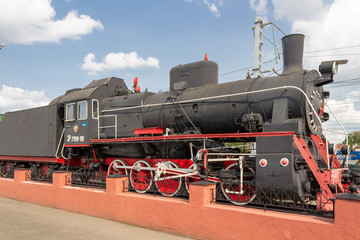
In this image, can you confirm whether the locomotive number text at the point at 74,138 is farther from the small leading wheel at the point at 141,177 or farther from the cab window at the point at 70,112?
the small leading wheel at the point at 141,177

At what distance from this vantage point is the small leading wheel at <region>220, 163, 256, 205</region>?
689 centimetres

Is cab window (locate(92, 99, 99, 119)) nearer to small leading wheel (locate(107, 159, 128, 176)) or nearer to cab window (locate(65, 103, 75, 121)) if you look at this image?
cab window (locate(65, 103, 75, 121))

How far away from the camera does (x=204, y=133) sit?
9.12 metres

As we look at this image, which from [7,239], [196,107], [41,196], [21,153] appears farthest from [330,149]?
[21,153]

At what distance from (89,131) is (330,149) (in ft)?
26.6

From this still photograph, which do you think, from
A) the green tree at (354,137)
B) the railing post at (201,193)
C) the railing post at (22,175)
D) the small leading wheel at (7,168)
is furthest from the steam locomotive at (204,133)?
the green tree at (354,137)

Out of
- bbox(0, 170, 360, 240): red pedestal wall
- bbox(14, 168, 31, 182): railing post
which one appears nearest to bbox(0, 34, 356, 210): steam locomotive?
bbox(0, 170, 360, 240): red pedestal wall

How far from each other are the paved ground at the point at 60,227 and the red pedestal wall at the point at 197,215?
26 cm

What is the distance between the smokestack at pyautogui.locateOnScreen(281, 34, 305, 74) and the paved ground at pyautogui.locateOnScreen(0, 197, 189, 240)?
530 centimetres

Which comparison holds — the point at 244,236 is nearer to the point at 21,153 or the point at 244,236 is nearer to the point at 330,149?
the point at 330,149

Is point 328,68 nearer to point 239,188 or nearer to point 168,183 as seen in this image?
point 239,188

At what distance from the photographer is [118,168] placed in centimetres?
1040

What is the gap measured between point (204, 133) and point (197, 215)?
3.28 metres

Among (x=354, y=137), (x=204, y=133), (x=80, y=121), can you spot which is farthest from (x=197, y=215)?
(x=354, y=137)
